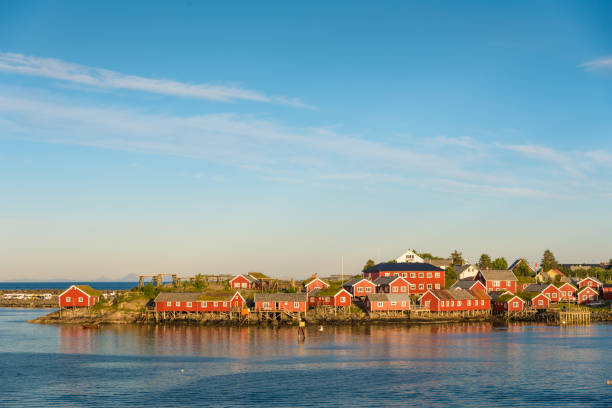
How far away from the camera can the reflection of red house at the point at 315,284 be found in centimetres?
11776

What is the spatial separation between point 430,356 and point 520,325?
4563 cm

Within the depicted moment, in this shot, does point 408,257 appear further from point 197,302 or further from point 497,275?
point 197,302

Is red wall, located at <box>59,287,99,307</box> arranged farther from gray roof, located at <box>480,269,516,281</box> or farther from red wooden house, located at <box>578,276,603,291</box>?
red wooden house, located at <box>578,276,603,291</box>

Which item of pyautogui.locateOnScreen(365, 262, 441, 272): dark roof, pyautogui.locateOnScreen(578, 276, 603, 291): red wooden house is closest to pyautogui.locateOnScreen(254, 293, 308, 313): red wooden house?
pyautogui.locateOnScreen(365, 262, 441, 272): dark roof

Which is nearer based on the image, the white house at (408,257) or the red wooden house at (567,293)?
the red wooden house at (567,293)

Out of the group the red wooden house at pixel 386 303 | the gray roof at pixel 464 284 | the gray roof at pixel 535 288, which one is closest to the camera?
the red wooden house at pixel 386 303

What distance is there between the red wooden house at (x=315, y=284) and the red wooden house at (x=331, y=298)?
1062 centimetres

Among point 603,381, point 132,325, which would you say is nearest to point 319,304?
point 132,325

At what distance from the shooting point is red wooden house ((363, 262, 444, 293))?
124 metres

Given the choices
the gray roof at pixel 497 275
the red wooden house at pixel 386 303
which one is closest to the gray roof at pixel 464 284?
the gray roof at pixel 497 275

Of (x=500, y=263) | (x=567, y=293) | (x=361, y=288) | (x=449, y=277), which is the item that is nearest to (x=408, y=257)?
(x=449, y=277)

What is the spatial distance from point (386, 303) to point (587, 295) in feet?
179

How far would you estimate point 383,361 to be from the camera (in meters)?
60.4

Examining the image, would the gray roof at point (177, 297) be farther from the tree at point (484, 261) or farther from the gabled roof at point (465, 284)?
the tree at point (484, 261)
